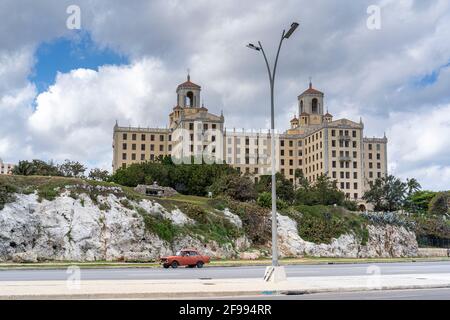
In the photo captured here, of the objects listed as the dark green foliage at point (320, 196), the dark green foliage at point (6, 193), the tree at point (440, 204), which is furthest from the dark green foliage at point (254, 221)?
the tree at point (440, 204)

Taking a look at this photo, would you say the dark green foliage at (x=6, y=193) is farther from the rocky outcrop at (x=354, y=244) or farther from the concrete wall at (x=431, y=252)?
the concrete wall at (x=431, y=252)

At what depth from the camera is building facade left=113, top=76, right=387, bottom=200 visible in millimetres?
137750

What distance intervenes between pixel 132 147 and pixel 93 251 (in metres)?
94.7

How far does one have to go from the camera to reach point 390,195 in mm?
112062

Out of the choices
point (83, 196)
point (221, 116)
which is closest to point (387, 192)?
point (221, 116)

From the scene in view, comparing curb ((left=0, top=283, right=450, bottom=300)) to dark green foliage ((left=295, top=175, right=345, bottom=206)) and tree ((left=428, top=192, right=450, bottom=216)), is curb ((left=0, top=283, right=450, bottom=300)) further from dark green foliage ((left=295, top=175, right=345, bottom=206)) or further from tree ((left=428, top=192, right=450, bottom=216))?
tree ((left=428, top=192, right=450, bottom=216))

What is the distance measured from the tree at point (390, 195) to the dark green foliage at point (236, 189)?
145ft

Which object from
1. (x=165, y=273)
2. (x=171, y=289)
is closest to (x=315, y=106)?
(x=165, y=273)

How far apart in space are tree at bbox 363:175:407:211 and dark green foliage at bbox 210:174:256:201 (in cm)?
4432

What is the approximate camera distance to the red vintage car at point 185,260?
37.3 meters

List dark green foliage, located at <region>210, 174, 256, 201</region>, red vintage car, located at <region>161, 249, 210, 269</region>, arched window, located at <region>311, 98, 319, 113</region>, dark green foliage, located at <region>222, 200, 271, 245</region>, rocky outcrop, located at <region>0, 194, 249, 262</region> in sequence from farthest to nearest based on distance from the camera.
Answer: arched window, located at <region>311, 98, 319, 113</region>, dark green foliage, located at <region>210, 174, 256, 201</region>, dark green foliage, located at <region>222, 200, 271, 245</region>, rocky outcrop, located at <region>0, 194, 249, 262</region>, red vintage car, located at <region>161, 249, 210, 269</region>

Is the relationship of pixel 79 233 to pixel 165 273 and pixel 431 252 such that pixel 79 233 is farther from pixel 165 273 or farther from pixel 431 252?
pixel 431 252

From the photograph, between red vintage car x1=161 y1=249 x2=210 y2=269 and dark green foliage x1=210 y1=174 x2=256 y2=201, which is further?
dark green foliage x1=210 y1=174 x2=256 y2=201

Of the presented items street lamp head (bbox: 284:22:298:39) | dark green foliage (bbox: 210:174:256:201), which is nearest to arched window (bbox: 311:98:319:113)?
dark green foliage (bbox: 210:174:256:201)
